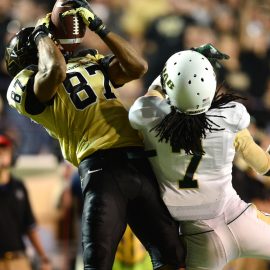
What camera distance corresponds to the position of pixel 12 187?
4559 mm

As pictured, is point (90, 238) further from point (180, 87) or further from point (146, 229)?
point (180, 87)

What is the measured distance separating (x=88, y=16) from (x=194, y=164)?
0.68 m

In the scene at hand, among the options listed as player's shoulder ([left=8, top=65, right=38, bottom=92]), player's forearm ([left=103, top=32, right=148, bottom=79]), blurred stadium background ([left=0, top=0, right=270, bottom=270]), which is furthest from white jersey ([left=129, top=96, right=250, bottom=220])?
blurred stadium background ([left=0, top=0, right=270, bottom=270])

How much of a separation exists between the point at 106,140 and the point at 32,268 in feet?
6.58

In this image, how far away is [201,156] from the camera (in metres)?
2.85

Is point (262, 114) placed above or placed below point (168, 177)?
below

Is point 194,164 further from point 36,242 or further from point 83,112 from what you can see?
point 36,242

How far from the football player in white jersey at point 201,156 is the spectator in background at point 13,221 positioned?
5.73ft

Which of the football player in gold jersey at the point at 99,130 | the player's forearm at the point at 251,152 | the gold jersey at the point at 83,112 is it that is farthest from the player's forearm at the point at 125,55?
the player's forearm at the point at 251,152

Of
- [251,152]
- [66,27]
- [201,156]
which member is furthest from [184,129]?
[66,27]

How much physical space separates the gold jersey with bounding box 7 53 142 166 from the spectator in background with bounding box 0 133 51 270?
5.05ft

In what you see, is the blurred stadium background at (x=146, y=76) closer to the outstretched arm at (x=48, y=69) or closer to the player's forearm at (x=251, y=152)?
the player's forearm at (x=251, y=152)

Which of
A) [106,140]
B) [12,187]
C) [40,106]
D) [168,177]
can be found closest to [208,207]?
[168,177]

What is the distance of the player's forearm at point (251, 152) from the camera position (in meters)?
2.91
